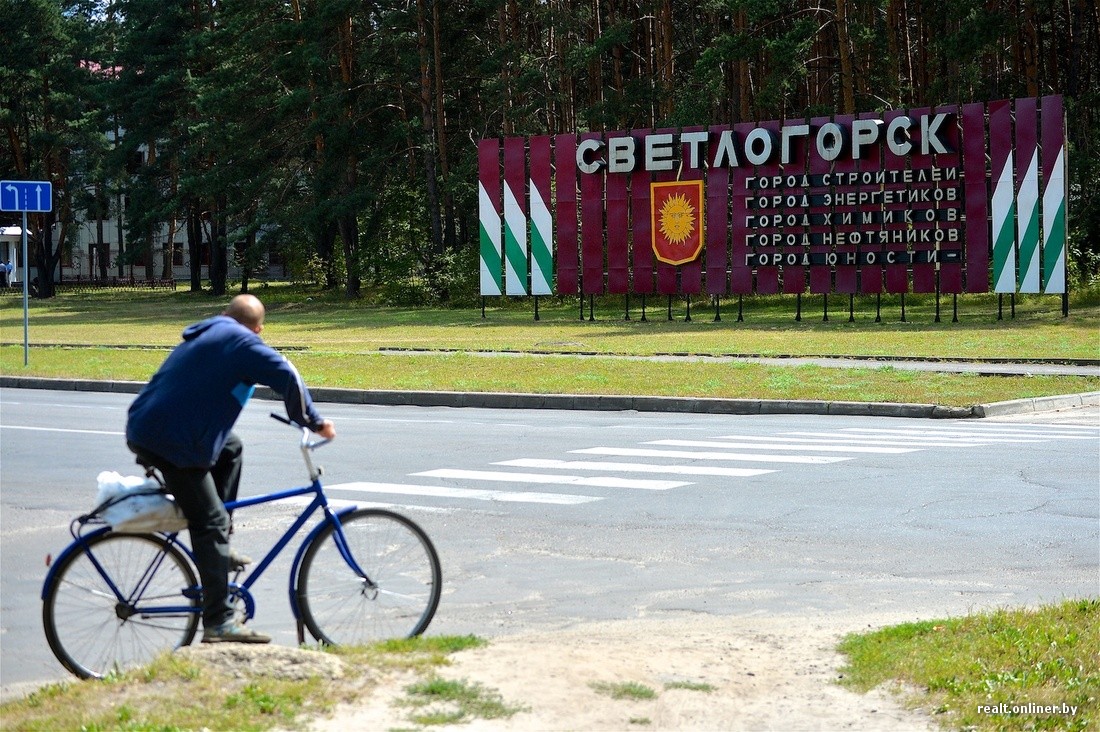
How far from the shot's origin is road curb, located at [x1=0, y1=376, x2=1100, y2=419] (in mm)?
18422

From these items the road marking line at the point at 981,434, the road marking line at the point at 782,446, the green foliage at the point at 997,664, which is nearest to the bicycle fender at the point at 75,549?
the green foliage at the point at 997,664

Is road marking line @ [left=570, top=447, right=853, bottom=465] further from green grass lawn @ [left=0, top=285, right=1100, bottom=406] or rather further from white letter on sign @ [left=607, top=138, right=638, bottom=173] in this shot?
white letter on sign @ [left=607, top=138, right=638, bottom=173]

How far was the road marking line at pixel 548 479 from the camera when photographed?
12.1m

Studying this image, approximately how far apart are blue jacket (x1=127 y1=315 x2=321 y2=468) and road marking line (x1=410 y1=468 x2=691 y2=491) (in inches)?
234

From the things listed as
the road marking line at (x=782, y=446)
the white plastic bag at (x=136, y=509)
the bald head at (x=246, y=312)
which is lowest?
the road marking line at (x=782, y=446)

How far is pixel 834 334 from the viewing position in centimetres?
3388

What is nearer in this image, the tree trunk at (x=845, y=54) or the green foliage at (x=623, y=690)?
the green foliage at (x=623, y=690)

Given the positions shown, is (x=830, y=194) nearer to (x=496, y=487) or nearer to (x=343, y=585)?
(x=496, y=487)

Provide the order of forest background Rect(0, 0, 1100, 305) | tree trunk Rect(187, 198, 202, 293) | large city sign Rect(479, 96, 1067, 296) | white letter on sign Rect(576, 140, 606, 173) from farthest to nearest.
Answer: tree trunk Rect(187, 198, 202, 293) < forest background Rect(0, 0, 1100, 305) < white letter on sign Rect(576, 140, 606, 173) < large city sign Rect(479, 96, 1067, 296)

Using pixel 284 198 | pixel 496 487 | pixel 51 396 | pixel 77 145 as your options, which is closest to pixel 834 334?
pixel 51 396

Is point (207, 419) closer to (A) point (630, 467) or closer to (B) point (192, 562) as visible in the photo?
(B) point (192, 562)

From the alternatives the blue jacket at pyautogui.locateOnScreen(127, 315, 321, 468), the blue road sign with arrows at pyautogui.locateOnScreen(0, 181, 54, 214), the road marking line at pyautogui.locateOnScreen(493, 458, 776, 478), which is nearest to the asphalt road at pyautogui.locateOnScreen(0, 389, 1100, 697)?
the road marking line at pyautogui.locateOnScreen(493, 458, 776, 478)

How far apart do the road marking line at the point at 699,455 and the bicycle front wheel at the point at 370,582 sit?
712 centimetres

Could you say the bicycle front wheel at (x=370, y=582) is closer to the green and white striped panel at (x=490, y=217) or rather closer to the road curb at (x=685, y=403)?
the road curb at (x=685, y=403)
